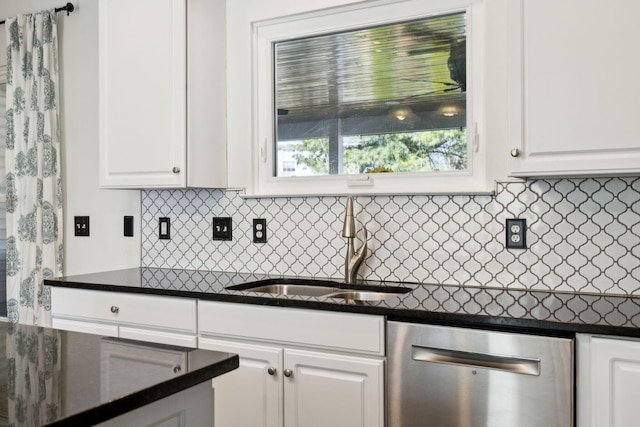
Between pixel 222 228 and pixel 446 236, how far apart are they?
44.9 inches

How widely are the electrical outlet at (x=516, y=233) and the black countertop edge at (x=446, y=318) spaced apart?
629 millimetres

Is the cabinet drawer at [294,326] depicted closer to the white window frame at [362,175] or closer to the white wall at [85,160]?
the white window frame at [362,175]

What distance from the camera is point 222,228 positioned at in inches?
114

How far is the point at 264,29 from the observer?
9.25 ft

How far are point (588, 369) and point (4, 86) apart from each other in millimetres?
3599

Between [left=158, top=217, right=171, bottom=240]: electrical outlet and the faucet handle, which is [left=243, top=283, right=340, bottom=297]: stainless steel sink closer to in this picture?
the faucet handle

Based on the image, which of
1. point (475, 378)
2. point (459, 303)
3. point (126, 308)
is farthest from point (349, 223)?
point (126, 308)

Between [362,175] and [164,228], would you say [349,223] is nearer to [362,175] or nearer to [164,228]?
[362,175]

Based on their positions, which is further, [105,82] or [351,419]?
[105,82]

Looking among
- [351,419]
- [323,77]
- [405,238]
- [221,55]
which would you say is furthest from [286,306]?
[221,55]

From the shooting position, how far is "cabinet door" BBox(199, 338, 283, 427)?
2.10 meters

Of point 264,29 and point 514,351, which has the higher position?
point 264,29

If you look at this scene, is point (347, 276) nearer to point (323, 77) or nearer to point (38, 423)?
point (323, 77)

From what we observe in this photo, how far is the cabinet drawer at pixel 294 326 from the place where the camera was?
1.91 meters
